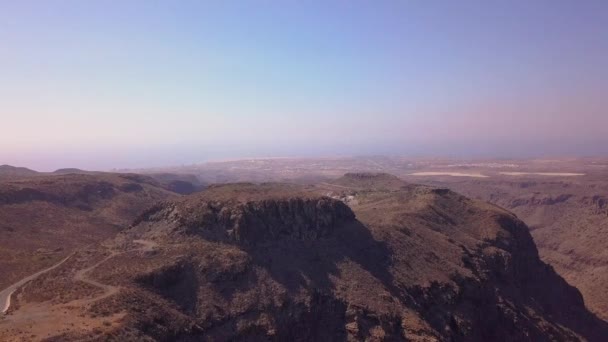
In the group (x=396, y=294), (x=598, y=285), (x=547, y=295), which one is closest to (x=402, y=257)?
(x=396, y=294)

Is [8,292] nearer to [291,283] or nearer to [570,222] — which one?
[291,283]

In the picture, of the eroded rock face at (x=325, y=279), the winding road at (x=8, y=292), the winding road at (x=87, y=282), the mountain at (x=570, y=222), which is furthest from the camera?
the mountain at (x=570, y=222)

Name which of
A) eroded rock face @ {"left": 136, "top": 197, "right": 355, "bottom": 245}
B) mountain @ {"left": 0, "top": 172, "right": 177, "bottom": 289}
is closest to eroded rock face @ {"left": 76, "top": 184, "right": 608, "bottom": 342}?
eroded rock face @ {"left": 136, "top": 197, "right": 355, "bottom": 245}

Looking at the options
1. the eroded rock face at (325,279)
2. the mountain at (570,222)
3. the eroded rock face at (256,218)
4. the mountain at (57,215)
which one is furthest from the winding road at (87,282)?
the mountain at (570,222)

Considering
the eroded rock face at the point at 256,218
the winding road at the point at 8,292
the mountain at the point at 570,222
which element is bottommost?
the mountain at the point at 570,222

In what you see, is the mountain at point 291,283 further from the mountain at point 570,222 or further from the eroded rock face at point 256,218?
the mountain at point 570,222

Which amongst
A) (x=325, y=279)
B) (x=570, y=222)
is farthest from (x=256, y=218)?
(x=570, y=222)

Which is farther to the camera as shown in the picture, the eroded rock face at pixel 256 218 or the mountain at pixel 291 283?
the eroded rock face at pixel 256 218
